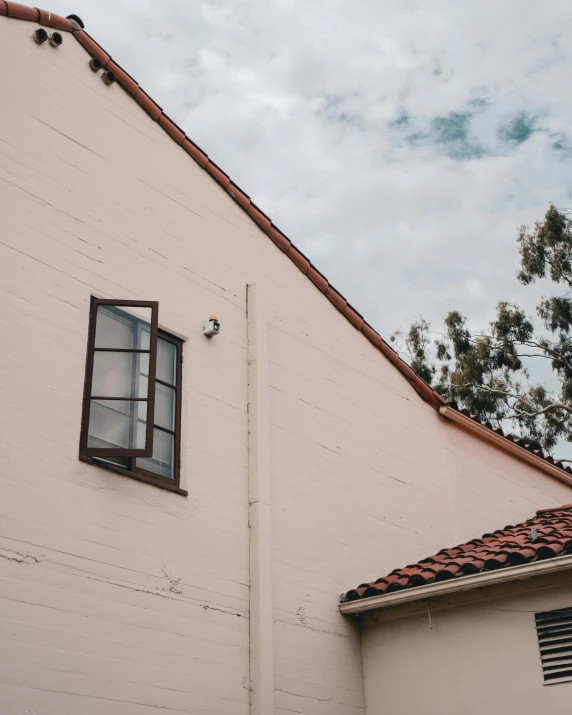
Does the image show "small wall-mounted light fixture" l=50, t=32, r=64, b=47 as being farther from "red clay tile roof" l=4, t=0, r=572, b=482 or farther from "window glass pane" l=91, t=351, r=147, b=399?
"window glass pane" l=91, t=351, r=147, b=399

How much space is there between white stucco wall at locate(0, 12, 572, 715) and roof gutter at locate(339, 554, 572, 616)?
0.35 m

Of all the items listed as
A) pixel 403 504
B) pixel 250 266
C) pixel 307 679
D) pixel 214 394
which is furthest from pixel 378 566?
pixel 250 266

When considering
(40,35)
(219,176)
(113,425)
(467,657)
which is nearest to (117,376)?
(113,425)

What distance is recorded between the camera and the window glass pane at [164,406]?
27.5 feet

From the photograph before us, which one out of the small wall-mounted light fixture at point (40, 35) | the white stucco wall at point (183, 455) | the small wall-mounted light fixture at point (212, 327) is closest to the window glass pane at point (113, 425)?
the white stucco wall at point (183, 455)

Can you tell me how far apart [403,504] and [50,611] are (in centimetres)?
527

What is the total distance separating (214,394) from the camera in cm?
890

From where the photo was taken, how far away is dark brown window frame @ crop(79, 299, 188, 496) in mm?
7406

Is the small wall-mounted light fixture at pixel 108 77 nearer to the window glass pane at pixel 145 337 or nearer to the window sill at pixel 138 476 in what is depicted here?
the window glass pane at pixel 145 337

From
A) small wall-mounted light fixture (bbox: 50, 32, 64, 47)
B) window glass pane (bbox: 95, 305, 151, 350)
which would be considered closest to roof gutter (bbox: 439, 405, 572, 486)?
window glass pane (bbox: 95, 305, 151, 350)

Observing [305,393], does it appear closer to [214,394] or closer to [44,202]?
[214,394]

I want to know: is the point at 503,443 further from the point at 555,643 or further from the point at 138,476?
the point at 138,476

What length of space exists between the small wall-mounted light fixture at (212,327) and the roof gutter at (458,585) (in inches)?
123

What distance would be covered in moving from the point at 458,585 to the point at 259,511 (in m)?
2.02
